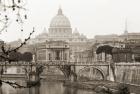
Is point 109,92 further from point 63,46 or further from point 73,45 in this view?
point 73,45

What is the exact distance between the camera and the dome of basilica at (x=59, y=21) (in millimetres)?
157875

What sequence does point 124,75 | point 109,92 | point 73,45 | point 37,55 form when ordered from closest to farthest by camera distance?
point 109,92, point 124,75, point 37,55, point 73,45

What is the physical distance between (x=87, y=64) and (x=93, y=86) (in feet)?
32.0

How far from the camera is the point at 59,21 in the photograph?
520ft

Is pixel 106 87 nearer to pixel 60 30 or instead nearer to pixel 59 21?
pixel 59 21

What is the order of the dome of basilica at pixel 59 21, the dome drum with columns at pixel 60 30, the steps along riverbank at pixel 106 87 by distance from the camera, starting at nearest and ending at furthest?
1. the steps along riverbank at pixel 106 87
2. the dome of basilica at pixel 59 21
3. the dome drum with columns at pixel 60 30

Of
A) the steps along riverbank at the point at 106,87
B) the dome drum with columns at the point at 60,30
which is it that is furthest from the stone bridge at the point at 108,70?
the dome drum with columns at the point at 60,30

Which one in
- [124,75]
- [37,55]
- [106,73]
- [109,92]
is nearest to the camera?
[109,92]

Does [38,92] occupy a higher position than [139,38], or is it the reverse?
[139,38]

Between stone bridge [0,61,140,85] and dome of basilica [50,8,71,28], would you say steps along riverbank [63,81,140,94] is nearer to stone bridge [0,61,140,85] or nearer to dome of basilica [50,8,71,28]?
stone bridge [0,61,140,85]

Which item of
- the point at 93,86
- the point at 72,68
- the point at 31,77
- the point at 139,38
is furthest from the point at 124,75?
the point at 139,38

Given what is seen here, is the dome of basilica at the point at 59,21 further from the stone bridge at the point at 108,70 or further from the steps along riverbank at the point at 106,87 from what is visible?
the steps along riverbank at the point at 106,87

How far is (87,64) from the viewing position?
200ft

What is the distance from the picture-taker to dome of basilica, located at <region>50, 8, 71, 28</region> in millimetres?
157875
